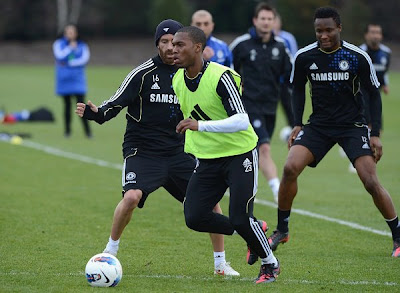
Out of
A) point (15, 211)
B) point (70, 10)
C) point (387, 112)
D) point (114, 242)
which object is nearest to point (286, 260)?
point (114, 242)

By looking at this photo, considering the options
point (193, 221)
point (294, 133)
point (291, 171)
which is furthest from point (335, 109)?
point (193, 221)

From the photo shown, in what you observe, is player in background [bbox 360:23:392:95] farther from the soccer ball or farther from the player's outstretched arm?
the soccer ball

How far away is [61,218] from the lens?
10938mm

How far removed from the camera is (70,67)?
21.0 m

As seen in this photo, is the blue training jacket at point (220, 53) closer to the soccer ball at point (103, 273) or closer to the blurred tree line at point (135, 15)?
the soccer ball at point (103, 273)

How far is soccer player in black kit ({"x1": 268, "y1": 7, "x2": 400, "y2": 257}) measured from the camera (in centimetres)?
866

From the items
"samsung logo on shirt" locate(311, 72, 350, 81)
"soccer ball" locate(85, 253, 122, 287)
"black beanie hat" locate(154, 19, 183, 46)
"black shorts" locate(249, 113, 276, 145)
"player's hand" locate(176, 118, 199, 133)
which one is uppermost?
"black beanie hat" locate(154, 19, 183, 46)

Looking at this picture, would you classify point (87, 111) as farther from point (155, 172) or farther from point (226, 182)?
point (226, 182)

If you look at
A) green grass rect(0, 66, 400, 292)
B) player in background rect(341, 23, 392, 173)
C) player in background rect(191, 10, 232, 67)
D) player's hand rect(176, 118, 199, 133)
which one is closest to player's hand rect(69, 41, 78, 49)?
green grass rect(0, 66, 400, 292)

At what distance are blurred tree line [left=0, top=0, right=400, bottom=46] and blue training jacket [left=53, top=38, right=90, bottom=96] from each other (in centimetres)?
4247

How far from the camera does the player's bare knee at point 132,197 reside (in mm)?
8008

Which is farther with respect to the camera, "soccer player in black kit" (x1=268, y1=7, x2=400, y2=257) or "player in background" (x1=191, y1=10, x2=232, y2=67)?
"player in background" (x1=191, y1=10, x2=232, y2=67)

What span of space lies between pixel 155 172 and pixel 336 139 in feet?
6.21

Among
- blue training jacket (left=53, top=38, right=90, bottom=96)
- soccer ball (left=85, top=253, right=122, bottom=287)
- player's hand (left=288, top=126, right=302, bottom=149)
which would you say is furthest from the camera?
blue training jacket (left=53, top=38, right=90, bottom=96)
